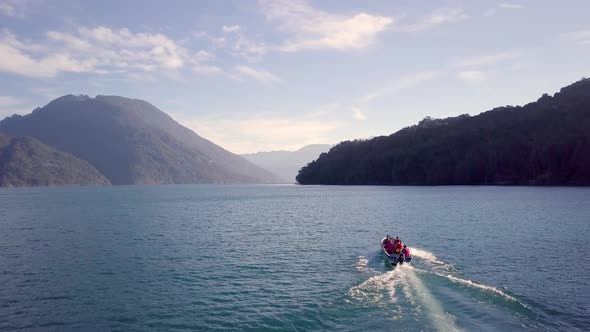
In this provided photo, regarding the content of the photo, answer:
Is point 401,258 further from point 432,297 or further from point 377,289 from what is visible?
point 432,297

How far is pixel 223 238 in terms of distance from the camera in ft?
208

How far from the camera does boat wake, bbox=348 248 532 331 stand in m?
28.2

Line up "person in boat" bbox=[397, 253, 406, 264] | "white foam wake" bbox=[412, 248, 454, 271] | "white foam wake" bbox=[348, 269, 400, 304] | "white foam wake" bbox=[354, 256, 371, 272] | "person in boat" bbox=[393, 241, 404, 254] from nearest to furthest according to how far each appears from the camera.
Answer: "white foam wake" bbox=[348, 269, 400, 304]
"white foam wake" bbox=[354, 256, 371, 272]
"person in boat" bbox=[397, 253, 406, 264]
"white foam wake" bbox=[412, 248, 454, 271]
"person in boat" bbox=[393, 241, 404, 254]

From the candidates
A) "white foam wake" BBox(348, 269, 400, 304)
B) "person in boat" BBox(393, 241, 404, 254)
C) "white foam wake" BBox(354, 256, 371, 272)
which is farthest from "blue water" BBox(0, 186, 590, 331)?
"person in boat" BBox(393, 241, 404, 254)

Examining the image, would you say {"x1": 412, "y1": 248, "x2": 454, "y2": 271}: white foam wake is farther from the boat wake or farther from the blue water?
the boat wake

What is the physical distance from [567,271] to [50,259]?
55.1 metres

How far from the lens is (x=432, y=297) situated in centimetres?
3259

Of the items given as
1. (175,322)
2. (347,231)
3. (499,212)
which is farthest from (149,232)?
(499,212)

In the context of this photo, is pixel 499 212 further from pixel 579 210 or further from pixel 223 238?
pixel 223 238

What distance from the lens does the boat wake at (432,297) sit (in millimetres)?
28219

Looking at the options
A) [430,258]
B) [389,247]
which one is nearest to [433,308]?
[389,247]

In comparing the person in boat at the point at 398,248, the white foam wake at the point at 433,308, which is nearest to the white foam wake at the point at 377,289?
the white foam wake at the point at 433,308

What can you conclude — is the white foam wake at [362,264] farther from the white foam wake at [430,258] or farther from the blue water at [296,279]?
the white foam wake at [430,258]

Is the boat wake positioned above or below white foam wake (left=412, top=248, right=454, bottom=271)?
below
